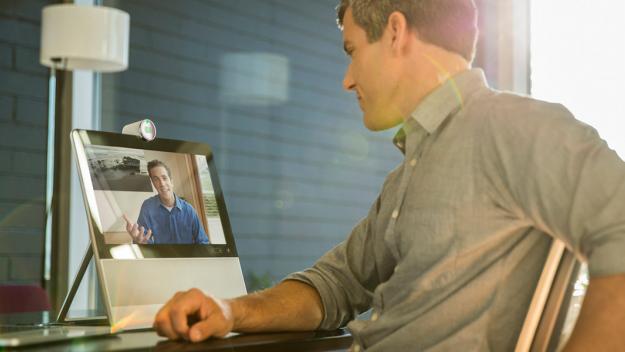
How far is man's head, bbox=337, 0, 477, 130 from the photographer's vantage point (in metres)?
1.40

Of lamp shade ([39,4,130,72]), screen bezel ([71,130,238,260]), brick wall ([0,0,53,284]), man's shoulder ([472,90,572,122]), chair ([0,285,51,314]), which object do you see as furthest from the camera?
brick wall ([0,0,53,284])

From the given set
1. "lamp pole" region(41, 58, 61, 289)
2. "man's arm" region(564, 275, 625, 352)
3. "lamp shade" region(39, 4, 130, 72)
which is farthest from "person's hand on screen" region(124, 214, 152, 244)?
"lamp pole" region(41, 58, 61, 289)

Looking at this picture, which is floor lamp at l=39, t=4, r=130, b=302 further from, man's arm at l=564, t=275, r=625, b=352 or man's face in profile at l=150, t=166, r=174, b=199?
man's arm at l=564, t=275, r=625, b=352

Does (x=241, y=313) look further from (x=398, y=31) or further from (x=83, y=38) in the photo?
(x=83, y=38)

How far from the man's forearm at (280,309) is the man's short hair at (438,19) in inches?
19.7

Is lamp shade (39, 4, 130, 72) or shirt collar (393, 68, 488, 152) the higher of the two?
lamp shade (39, 4, 130, 72)

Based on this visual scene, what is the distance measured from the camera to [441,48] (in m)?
1.40

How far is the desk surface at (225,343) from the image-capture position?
3.55 feet

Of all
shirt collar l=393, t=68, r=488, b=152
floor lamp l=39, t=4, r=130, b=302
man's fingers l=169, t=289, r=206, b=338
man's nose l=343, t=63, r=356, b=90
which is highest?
floor lamp l=39, t=4, r=130, b=302

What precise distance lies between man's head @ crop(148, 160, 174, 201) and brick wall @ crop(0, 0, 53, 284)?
2.30m

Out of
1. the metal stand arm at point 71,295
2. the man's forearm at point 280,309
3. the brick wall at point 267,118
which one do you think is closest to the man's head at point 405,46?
the man's forearm at point 280,309

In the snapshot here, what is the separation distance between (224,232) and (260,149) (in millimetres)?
2340

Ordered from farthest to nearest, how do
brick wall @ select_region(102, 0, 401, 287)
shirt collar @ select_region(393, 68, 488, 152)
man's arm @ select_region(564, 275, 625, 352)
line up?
brick wall @ select_region(102, 0, 401, 287)
shirt collar @ select_region(393, 68, 488, 152)
man's arm @ select_region(564, 275, 625, 352)

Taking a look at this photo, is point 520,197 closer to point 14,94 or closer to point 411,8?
point 411,8
